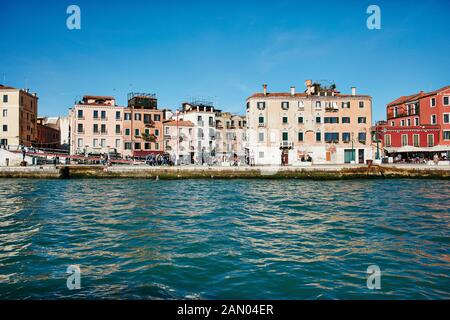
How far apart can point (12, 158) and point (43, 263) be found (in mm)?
41336

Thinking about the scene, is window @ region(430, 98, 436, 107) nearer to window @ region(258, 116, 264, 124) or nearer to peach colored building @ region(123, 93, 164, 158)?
A: window @ region(258, 116, 264, 124)

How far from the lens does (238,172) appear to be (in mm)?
36938

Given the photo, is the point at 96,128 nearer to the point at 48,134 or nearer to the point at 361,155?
the point at 48,134

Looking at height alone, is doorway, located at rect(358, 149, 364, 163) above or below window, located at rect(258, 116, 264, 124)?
below

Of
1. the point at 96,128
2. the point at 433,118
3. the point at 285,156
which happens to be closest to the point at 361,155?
the point at 285,156

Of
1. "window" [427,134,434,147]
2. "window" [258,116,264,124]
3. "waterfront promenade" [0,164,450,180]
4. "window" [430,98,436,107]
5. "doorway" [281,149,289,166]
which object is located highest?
"window" [430,98,436,107]

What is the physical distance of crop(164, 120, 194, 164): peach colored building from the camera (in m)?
57.6

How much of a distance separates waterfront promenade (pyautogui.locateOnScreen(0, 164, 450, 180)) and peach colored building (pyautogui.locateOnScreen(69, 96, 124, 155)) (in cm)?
1678

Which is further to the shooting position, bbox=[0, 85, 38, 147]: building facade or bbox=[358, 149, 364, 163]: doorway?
bbox=[0, 85, 38, 147]: building facade

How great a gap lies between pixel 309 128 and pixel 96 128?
108 feet

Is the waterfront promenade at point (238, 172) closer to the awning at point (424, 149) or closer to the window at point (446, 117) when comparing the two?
the awning at point (424, 149)

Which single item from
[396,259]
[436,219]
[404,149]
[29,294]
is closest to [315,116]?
[404,149]

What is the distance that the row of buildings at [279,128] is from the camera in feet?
164

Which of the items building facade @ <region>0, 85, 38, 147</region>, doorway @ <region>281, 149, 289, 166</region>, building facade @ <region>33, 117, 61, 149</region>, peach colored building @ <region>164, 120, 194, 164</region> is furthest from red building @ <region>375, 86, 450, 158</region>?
building facade @ <region>0, 85, 38, 147</region>
